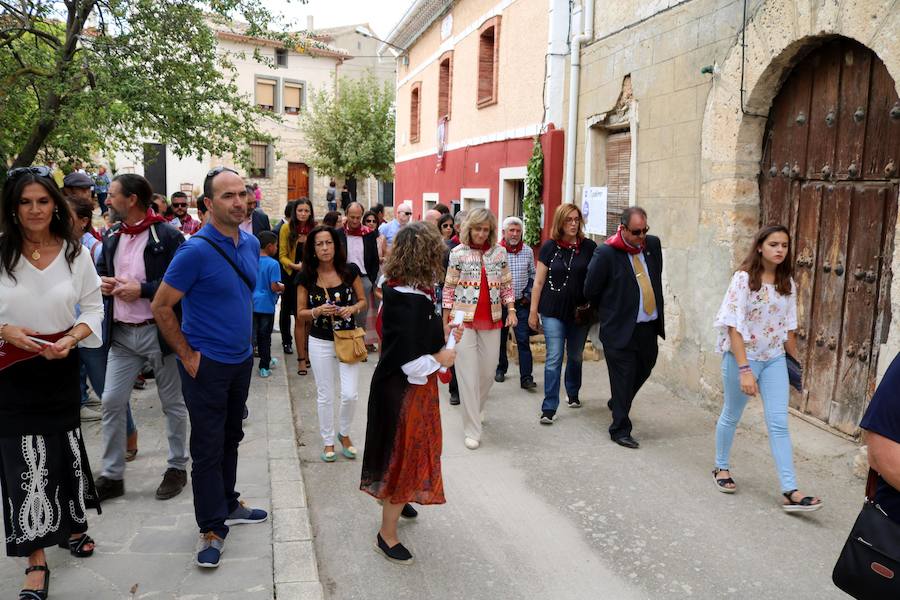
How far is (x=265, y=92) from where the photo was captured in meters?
37.7

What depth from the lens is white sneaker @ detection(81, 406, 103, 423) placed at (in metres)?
Result: 6.09

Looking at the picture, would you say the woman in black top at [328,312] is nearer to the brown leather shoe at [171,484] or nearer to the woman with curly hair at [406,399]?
the brown leather shoe at [171,484]

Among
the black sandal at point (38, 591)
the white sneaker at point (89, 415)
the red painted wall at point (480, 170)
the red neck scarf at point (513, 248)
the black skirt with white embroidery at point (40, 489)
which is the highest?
the red painted wall at point (480, 170)

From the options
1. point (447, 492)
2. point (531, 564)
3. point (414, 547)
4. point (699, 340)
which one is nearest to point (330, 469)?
point (447, 492)

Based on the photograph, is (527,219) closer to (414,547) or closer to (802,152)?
(802,152)

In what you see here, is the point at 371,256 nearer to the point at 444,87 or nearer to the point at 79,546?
the point at 79,546

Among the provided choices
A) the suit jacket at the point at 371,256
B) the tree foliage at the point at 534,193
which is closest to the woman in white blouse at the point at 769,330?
the suit jacket at the point at 371,256

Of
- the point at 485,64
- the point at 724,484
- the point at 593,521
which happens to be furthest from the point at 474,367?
the point at 485,64

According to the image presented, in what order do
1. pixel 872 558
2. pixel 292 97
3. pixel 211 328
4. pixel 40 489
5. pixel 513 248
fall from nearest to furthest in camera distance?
pixel 872 558 < pixel 40 489 < pixel 211 328 < pixel 513 248 < pixel 292 97

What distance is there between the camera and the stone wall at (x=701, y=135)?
19.4ft

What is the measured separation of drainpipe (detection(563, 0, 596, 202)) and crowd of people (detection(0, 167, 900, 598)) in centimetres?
307

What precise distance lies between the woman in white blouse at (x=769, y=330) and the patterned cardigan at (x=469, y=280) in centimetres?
185

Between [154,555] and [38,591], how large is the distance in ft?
1.88

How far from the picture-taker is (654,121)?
25.0ft
